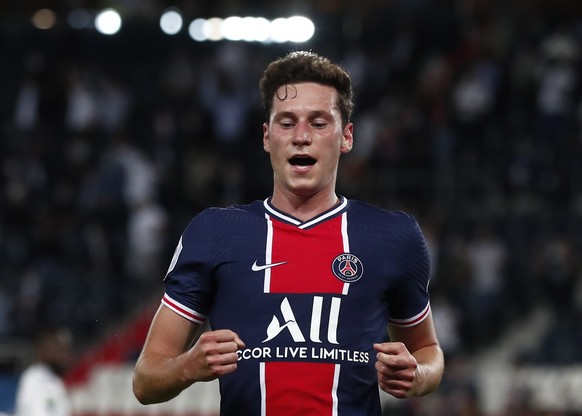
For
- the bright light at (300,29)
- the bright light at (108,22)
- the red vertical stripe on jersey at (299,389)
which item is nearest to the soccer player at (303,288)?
the red vertical stripe on jersey at (299,389)

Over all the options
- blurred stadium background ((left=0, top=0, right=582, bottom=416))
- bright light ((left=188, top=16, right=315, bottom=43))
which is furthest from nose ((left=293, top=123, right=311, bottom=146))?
bright light ((left=188, top=16, right=315, bottom=43))

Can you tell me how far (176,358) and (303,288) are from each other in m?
0.45

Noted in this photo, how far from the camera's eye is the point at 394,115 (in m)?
15.8

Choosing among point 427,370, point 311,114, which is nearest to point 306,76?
point 311,114

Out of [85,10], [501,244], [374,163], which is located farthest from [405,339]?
[85,10]

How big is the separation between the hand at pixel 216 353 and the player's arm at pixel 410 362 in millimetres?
408

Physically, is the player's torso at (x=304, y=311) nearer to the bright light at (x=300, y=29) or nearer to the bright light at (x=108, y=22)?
the bright light at (x=300, y=29)

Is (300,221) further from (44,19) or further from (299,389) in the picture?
(44,19)

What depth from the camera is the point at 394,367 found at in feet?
10.9

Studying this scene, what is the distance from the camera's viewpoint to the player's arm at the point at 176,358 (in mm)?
3232

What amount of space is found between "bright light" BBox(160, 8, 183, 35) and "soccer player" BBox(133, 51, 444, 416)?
1470 centimetres

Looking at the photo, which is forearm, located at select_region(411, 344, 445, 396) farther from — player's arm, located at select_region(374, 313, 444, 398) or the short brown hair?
the short brown hair

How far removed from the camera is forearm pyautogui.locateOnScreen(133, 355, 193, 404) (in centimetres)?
342

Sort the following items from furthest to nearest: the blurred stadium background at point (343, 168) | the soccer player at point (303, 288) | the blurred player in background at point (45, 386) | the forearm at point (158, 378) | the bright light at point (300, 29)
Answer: the bright light at point (300, 29) < the blurred stadium background at point (343, 168) < the blurred player in background at point (45, 386) < the soccer player at point (303, 288) < the forearm at point (158, 378)
